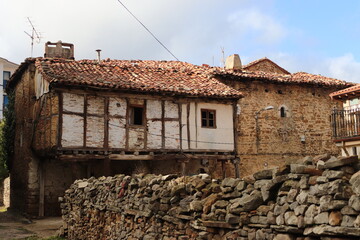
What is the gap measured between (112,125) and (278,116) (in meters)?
10.00

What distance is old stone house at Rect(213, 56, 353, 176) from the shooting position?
73.2 ft

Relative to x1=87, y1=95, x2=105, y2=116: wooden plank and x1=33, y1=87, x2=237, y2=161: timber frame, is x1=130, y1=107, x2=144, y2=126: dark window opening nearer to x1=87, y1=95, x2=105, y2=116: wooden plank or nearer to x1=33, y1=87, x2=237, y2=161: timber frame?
x1=33, y1=87, x2=237, y2=161: timber frame

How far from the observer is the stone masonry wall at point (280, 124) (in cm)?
2233

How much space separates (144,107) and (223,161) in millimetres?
4779

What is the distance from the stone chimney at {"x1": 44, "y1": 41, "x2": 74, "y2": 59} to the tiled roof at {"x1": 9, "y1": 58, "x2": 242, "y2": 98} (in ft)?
8.44

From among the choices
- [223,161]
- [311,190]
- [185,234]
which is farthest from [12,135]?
[311,190]

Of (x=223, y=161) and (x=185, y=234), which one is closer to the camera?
(x=185, y=234)

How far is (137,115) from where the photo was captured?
725 inches

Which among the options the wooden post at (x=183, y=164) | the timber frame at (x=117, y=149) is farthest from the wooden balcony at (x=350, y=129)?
the wooden post at (x=183, y=164)


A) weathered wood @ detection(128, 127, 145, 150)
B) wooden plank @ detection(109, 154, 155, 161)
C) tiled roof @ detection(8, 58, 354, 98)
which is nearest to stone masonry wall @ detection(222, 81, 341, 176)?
tiled roof @ detection(8, 58, 354, 98)

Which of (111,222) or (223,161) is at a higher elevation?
(223,161)

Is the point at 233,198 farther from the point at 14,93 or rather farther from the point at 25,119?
the point at 14,93

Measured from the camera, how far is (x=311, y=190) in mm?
4305

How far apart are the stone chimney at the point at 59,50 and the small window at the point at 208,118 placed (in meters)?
7.92
